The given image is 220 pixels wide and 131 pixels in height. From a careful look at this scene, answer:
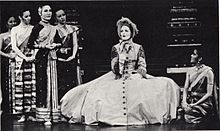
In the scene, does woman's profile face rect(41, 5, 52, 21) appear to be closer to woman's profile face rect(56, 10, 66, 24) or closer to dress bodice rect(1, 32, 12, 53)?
woman's profile face rect(56, 10, 66, 24)

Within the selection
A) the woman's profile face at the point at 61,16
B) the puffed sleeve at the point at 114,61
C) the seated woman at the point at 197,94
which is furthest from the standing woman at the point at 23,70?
the seated woman at the point at 197,94

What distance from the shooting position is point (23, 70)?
1.91 meters

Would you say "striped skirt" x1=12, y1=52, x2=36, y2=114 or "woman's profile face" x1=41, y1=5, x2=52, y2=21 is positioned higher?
"woman's profile face" x1=41, y1=5, x2=52, y2=21

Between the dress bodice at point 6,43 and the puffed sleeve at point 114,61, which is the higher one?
the dress bodice at point 6,43

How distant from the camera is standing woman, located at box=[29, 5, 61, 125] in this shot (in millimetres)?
1909

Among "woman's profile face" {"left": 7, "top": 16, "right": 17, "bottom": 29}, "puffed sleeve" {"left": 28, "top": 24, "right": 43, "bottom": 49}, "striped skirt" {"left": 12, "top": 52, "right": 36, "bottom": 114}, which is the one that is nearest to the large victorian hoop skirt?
"striped skirt" {"left": 12, "top": 52, "right": 36, "bottom": 114}

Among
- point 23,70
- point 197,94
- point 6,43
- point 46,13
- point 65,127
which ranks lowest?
point 65,127

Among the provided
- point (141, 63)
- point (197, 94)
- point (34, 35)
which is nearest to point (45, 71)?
point (34, 35)

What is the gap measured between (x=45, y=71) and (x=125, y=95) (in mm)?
313

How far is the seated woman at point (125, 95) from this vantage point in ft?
6.25

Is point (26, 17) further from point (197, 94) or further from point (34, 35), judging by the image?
point (197, 94)

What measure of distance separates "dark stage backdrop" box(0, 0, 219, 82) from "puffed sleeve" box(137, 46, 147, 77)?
0.02m

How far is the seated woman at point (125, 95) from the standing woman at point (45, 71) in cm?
5

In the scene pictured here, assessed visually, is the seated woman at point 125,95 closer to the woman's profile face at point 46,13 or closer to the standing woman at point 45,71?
the standing woman at point 45,71
